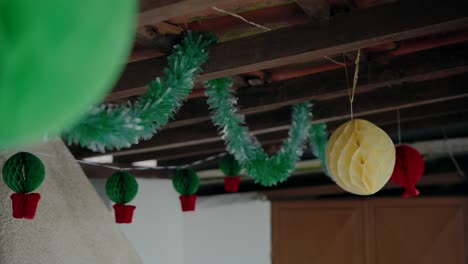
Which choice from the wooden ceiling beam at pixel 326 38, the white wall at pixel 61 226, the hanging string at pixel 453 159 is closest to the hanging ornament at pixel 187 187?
the white wall at pixel 61 226

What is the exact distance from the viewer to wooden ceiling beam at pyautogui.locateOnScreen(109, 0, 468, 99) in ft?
7.28

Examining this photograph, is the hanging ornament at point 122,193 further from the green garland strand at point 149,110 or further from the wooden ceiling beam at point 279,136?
the wooden ceiling beam at point 279,136

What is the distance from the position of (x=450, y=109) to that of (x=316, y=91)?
1.01 metres

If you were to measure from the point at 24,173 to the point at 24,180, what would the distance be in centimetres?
3

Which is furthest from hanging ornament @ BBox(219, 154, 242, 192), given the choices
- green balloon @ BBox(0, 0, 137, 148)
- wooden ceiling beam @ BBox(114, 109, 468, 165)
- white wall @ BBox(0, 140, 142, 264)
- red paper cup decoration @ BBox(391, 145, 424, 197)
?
green balloon @ BBox(0, 0, 137, 148)

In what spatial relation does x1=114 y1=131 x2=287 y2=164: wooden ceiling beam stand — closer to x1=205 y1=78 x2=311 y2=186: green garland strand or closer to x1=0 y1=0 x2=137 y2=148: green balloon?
x1=205 y1=78 x2=311 y2=186: green garland strand

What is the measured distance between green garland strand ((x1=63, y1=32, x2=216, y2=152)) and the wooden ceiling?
3.9 inches

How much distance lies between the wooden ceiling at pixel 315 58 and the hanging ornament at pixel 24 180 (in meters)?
0.41

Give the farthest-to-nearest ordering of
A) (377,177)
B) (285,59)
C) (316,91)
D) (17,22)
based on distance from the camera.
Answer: (316,91), (285,59), (377,177), (17,22)

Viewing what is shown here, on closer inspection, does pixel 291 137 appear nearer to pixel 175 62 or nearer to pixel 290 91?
pixel 290 91

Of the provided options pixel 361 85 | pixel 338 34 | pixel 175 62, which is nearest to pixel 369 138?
pixel 338 34

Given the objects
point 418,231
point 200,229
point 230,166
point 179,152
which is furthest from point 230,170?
point 200,229

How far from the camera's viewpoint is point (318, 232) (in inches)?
192

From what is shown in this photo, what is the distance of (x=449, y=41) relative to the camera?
9.57 feet
